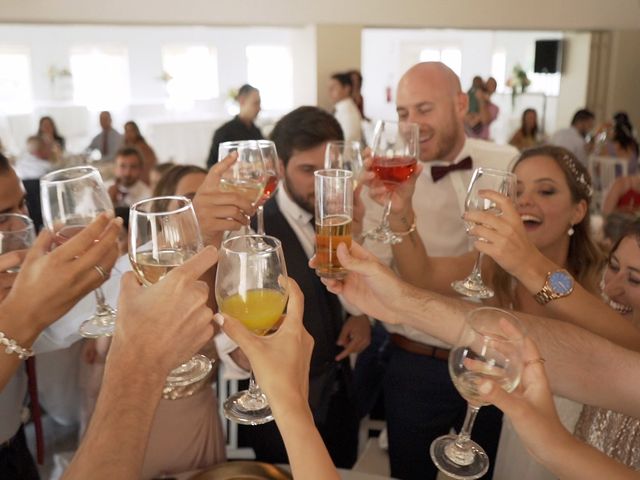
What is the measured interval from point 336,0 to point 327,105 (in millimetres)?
1355

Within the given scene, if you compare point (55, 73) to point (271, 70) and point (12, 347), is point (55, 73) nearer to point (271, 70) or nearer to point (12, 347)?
point (271, 70)

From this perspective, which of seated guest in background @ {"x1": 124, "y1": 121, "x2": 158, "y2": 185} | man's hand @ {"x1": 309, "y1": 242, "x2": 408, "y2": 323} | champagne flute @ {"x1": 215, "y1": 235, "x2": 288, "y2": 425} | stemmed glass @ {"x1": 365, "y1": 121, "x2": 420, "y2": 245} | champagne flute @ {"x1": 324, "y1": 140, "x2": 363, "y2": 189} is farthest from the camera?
seated guest in background @ {"x1": 124, "y1": 121, "x2": 158, "y2": 185}

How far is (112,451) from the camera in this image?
95 centimetres

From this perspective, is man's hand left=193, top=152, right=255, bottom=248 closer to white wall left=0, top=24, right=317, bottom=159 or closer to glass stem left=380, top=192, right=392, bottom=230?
glass stem left=380, top=192, right=392, bottom=230

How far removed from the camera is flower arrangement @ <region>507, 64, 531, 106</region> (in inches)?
471

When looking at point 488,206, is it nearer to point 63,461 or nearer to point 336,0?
point 63,461

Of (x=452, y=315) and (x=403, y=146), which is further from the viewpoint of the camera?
(x=403, y=146)

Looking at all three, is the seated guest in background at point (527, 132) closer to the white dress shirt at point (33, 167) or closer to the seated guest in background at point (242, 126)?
the seated guest in background at point (242, 126)

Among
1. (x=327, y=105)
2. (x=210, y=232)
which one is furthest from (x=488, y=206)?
(x=327, y=105)

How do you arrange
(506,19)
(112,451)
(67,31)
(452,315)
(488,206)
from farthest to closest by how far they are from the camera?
1. (67,31)
2. (506,19)
3. (488,206)
4. (452,315)
5. (112,451)

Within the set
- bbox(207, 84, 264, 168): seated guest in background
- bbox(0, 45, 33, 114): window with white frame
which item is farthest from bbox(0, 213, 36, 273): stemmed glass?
bbox(0, 45, 33, 114): window with white frame

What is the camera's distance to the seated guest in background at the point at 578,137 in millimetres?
7215

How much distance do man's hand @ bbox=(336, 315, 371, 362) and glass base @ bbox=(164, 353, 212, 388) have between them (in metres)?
1.19

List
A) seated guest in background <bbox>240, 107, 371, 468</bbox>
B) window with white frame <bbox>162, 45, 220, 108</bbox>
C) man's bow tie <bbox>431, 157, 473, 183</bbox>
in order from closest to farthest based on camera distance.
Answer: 1. seated guest in background <bbox>240, 107, 371, 468</bbox>
2. man's bow tie <bbox>431, 157, 473, 183</bbox>
3. window with white frame <bbox>162, 45, 220, 108</bbox>
